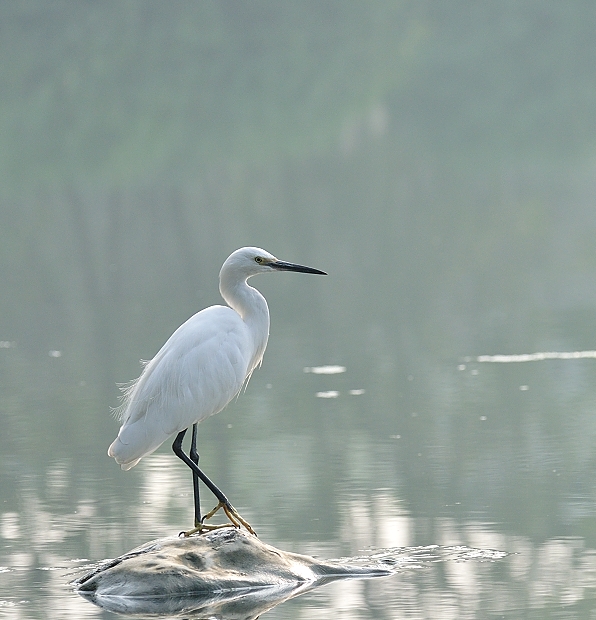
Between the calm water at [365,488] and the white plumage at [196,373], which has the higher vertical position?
the white plumage at [196,373]

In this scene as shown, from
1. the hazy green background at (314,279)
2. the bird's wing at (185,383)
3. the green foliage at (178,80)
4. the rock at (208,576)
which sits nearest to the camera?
the rock at (208,576)

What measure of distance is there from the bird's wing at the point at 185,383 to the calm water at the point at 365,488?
0.64m

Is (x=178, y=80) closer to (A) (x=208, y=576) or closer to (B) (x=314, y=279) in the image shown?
(B) (x=314, y=279)

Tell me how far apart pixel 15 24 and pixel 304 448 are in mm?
33365

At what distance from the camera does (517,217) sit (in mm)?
18906

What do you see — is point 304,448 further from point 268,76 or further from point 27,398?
point 268,76

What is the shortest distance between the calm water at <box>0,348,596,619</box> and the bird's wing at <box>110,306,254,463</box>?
0.64 metres

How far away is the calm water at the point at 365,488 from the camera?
230 inches

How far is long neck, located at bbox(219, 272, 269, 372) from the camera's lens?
21.9 feet

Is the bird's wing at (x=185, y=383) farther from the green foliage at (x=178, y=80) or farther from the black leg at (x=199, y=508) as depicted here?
the green foliage at (x=178, y=80)

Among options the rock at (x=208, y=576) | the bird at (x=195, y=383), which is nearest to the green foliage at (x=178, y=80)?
the bird at (x=195, y=383)

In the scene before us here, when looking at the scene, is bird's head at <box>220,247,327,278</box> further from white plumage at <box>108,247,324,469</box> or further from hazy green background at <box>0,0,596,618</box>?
hazy green background at <box>0,0,596,618</box>

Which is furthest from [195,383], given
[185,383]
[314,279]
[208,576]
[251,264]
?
[314,279]

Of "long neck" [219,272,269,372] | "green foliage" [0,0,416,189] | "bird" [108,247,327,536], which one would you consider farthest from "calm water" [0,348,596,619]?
"green foliage" [0,0,416,189]
